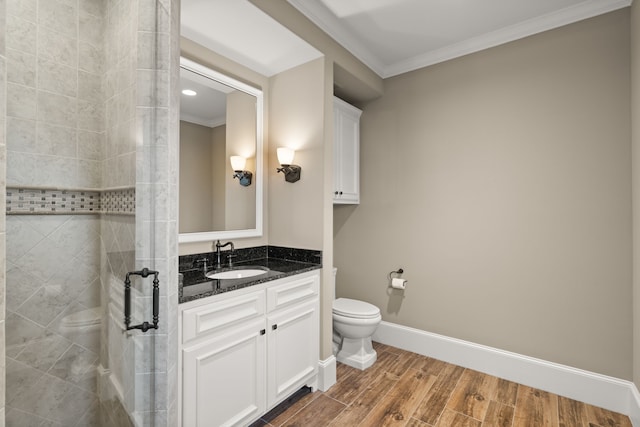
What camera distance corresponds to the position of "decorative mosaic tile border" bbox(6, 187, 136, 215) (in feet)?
3.86

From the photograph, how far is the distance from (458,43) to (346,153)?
1303 millimetres

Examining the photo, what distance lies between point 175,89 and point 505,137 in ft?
7.80

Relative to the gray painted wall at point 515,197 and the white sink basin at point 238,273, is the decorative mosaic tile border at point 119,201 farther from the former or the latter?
the gray painted wall at point 515,197

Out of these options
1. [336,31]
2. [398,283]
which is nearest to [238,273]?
[398,283]

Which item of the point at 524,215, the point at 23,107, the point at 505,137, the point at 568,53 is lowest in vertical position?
the point at 524,215

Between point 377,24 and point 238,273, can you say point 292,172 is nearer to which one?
point 238,273

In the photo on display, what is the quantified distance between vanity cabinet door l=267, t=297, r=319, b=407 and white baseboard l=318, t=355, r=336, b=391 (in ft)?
0.14

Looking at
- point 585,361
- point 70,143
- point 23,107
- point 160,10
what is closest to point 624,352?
point 585,361

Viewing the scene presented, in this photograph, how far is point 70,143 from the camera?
51.8 inches

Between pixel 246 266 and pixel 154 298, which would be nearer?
pixel 154 298

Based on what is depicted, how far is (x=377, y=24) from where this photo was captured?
7.67 feet

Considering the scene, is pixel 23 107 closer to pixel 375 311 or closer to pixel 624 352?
pixel 375 311

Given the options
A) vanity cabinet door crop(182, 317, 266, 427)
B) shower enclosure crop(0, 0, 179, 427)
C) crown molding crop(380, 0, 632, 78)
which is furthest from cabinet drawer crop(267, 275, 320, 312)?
crown molding crop(380, 0, 632, 78)

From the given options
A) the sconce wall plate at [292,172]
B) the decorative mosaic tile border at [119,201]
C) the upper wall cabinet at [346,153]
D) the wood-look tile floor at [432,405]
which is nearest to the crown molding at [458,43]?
the upper wall cabinet at [346,153]
